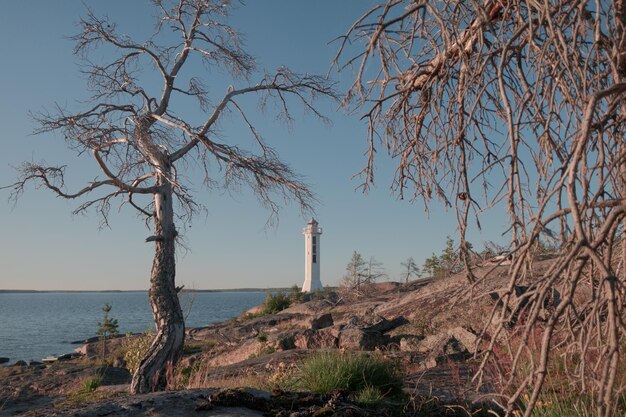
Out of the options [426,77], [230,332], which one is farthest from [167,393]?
[230,332]

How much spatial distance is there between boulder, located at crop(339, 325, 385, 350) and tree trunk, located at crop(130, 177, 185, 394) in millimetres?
3498

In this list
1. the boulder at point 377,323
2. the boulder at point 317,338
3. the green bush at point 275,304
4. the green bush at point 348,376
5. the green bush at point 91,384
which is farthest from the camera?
the green bush at point 275,304

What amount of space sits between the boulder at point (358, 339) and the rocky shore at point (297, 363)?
0.08ft

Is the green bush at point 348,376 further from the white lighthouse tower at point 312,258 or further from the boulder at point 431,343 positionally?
the white lighthouse tower at point 312,258

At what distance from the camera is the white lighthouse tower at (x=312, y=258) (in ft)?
204

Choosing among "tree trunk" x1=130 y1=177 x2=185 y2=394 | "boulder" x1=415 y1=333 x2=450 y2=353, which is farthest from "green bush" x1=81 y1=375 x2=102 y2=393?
"boulder" x1=415 y1=333 x2=450 y2=353

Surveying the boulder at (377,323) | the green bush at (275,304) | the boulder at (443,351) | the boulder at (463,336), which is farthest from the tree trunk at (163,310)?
the green bush at (275,304)

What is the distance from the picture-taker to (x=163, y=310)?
33.9ft

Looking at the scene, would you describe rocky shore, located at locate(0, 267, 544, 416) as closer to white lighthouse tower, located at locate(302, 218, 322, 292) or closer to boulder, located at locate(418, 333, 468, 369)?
boulder, located at locate(418, 333, 468, 369)

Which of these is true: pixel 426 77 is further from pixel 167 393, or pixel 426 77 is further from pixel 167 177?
pixel 167 177

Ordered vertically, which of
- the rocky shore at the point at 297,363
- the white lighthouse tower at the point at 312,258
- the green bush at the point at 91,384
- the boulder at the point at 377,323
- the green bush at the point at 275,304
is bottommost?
the green bush at the point at 91,384

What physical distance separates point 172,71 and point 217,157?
202 centimetres

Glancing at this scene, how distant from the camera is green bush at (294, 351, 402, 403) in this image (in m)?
7.12

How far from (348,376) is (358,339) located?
5.24 m
